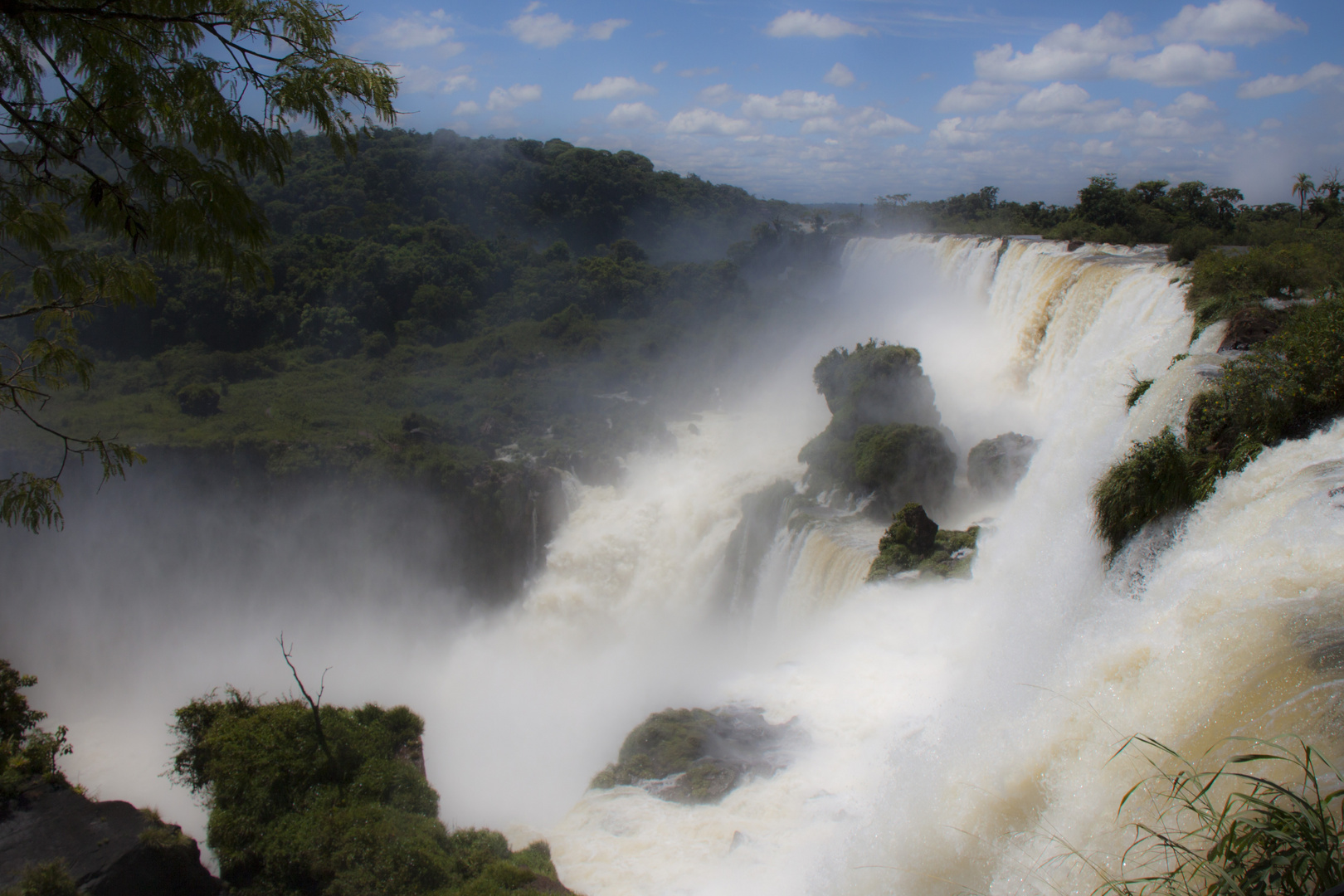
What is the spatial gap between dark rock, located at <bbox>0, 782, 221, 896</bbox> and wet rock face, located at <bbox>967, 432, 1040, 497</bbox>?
14578mm

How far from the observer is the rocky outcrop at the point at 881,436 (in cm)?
1630

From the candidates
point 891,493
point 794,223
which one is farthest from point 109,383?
point 794,223

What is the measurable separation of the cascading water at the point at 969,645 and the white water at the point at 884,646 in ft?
0.12

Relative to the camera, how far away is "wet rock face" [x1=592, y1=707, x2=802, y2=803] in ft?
31.4

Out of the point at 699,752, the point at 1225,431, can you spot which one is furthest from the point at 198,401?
the point at 1225,431

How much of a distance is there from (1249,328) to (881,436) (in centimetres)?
850

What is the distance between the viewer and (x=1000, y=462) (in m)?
15.4

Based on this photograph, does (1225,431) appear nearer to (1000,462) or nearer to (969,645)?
(969,645)

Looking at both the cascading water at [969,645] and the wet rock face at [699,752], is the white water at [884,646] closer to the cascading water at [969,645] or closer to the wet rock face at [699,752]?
the cascading water at [969,645]

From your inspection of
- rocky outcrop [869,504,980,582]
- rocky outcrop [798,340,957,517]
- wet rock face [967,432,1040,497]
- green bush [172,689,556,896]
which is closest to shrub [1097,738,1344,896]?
green bush [172,689,556,896]

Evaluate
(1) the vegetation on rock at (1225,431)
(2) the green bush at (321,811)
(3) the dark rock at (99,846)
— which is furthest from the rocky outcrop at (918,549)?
(3) the dark rock at (99,846)

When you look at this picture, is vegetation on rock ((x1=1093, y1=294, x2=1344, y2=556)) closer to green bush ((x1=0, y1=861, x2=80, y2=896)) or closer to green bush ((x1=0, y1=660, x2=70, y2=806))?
green bush ((x1=0, y1=861, x2=80, y2=896))

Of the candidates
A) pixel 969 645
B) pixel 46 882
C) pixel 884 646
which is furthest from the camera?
pixel 884 646

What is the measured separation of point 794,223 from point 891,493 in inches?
1562
